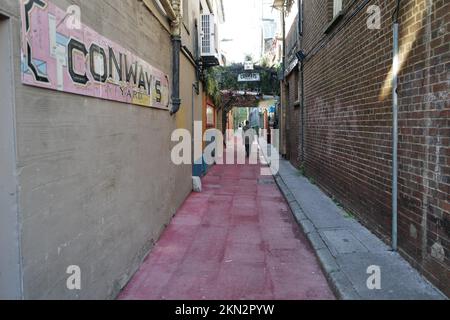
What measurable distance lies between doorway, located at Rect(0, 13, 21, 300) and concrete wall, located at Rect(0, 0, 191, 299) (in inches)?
1.8

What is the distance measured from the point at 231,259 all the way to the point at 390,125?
2.40 m

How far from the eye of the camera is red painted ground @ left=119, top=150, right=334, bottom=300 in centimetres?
399

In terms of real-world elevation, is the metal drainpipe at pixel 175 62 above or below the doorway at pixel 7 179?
above

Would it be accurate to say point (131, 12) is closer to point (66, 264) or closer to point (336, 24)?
point (66, 264)

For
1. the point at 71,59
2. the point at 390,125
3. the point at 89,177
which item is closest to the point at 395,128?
the point at 390,125

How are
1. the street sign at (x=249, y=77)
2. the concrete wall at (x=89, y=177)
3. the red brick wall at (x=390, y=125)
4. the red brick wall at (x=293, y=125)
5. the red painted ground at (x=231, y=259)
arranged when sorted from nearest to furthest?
the concrete wall at (x=89, y=177), the red brick wall at (x=390, y=125), the red painted ground at (x=231, y=259), the red brick wall at (x=293, y=125), the street sign at (x=249, y=77)

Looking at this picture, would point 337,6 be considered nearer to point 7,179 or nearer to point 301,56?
point 301,56

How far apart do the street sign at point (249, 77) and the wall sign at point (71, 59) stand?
1440 centimetres

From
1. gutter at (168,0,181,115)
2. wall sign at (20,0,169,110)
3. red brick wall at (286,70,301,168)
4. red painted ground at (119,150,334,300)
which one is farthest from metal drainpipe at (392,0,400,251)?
red brick wall at (286,70,301,168)

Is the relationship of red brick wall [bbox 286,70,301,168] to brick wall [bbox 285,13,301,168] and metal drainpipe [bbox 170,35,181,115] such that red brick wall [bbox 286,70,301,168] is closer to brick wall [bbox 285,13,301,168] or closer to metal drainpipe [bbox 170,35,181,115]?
brick wall [bbox 285,13,301,168]

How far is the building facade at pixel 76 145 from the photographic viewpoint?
227 centimetres

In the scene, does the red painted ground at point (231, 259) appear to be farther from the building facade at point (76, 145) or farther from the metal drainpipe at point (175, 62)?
the metal drainpipe at point (175, 62)

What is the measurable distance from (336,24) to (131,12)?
162 inches

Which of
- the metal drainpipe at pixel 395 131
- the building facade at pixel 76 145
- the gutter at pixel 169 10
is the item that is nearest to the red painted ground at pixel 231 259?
the building facade at pixel 76 145
